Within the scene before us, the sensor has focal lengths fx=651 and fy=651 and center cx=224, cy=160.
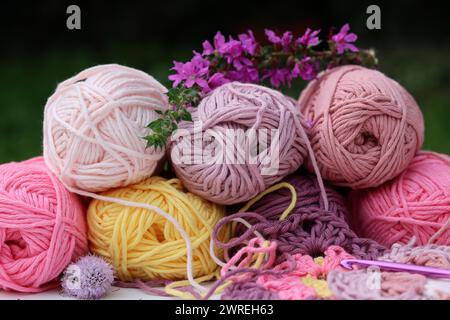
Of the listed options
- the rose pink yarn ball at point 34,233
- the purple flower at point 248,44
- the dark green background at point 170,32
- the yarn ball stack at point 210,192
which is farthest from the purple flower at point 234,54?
the dark green background at point 170,32

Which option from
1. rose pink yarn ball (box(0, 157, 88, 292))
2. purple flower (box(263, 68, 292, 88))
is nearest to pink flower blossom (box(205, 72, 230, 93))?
→ purple flower (box(263, 68, 292, 88))

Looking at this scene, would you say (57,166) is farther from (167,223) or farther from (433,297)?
(433,297)

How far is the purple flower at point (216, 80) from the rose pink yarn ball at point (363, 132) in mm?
191

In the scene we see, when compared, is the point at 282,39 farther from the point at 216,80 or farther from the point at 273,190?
the point at 273,190

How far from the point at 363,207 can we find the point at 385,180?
78 mm

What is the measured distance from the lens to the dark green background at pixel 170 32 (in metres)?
3.55

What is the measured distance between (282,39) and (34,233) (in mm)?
644

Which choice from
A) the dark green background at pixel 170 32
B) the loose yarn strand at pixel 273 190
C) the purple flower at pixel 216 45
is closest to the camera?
the loose yarn strand at pixel 273 190

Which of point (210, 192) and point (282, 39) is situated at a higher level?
point (282, 39)

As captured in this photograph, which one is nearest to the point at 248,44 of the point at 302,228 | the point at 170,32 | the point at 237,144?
the point at 237,144

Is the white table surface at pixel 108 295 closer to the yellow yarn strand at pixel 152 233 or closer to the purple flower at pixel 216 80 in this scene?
the yellow yarn strand at pixel 152 233

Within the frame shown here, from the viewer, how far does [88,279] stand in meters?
1.07

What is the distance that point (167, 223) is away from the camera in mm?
1143

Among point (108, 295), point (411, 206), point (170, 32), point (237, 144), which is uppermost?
point (170, 32)
